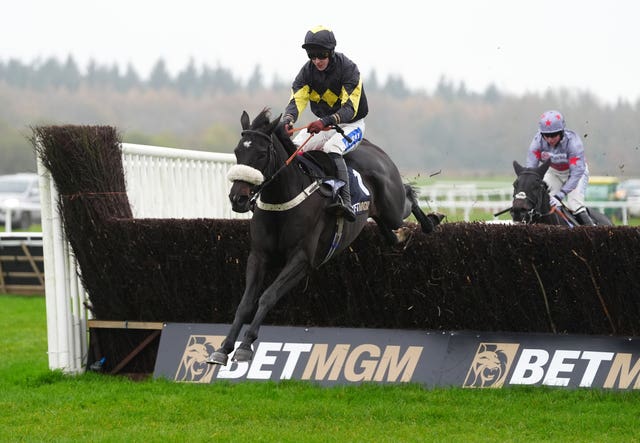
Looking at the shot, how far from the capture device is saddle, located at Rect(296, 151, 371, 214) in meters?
7.10

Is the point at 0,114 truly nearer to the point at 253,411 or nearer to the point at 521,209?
the point at 521,209

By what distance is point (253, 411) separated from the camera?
6785 millimetres

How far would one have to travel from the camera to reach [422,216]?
8.22 m

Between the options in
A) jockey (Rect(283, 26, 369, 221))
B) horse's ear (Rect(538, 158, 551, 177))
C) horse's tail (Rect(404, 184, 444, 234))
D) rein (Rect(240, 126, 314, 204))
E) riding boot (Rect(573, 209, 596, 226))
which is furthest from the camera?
riding boot (Rect(573, 209, 596, 226))

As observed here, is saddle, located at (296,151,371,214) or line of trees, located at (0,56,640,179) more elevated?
saddle, located at (296,151,371,214)

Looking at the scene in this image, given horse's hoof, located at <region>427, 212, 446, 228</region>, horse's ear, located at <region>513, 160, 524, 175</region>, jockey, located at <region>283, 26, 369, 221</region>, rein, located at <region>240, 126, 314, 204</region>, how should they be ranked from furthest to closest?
horse's ear, located at <region>513, 160, 524, 175</region> < horse's hoof, located at <region>427, 212, 446, 228</region> < jockey, located at <region>283, 26, 369, 221</region> < rein, located at <region>240, 126, 314, 204</region>

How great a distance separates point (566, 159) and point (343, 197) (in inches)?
197

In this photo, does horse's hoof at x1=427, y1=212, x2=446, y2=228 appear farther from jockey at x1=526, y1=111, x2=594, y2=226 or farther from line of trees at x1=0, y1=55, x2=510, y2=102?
line of trees at x1=0, y1=55, x2=510, y2=102

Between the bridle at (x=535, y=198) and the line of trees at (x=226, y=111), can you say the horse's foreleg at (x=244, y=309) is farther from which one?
the line of trees at (x=226, y=111)

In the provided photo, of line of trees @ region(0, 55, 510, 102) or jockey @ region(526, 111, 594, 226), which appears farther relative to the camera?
line of trees @ region(0, 55, 510, 102)

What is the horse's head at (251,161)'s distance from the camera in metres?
6.05

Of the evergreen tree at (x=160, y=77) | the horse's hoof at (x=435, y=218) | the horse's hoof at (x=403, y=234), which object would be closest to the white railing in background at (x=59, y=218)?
the horse's hoof at (x=403, y=234)

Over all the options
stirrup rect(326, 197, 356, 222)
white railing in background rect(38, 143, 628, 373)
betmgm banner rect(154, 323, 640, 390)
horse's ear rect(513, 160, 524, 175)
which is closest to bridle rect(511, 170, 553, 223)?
horse's ear rect(513, 160, 524, 175)

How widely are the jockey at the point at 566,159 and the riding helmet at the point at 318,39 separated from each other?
4.43 m
